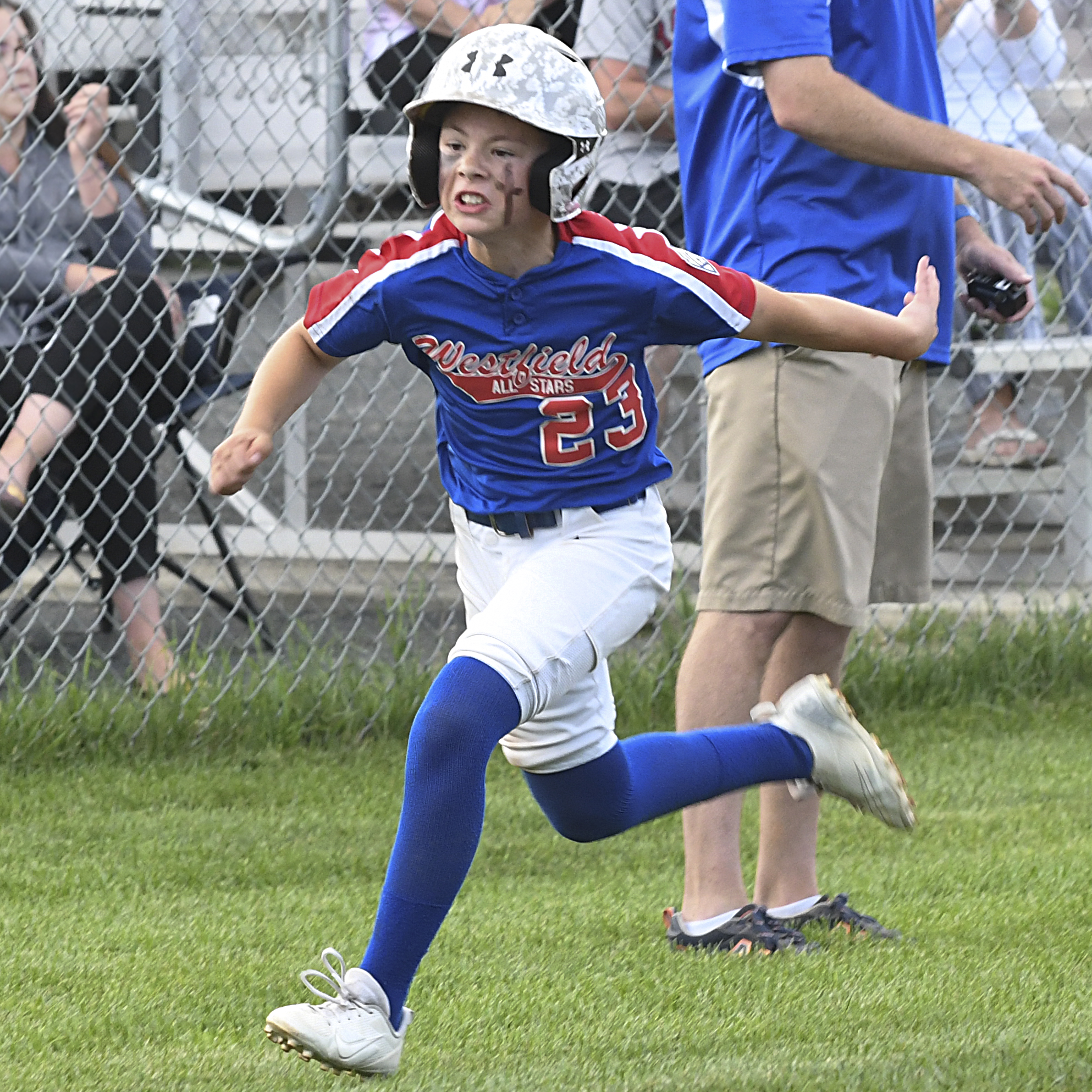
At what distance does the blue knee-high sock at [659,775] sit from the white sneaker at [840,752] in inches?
1.2

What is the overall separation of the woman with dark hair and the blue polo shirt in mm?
2045

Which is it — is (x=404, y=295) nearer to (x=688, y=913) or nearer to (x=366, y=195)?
(x=688, y=913)

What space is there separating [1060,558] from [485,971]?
3.78m

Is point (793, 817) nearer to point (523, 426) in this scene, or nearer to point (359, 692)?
point (523, 426)

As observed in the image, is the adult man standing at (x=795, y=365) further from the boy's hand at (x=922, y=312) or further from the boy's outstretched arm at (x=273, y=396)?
the boy's outstretched arm at (x=273, y=396)

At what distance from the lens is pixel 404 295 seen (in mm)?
2459

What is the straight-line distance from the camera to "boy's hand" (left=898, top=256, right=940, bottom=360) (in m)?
2.62

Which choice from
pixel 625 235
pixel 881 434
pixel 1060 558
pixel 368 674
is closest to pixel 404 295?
pixel 625 235

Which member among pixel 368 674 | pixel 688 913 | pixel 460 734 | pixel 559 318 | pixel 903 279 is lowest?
pixel 368 674

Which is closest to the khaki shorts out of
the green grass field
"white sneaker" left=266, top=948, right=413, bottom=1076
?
the green grass field

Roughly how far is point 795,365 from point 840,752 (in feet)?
2.25

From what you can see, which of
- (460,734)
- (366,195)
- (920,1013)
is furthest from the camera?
(366,195)

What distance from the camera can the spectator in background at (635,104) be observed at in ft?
16.0

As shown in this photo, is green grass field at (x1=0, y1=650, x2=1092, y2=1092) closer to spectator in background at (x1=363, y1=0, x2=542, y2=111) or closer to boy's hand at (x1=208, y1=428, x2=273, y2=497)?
boy's hand at (x1=208, y1=428, x2=273, y2=497)
